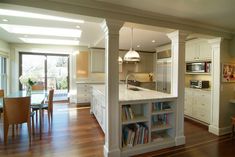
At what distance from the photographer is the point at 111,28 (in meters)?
2.42

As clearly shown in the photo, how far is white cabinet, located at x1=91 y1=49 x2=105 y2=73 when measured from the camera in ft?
21.1

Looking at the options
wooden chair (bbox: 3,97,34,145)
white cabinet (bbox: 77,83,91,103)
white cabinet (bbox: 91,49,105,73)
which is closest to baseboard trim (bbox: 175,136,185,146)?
wooden chair (bbox: 3,97,34,145)

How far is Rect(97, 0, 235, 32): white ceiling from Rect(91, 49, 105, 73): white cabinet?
421cm

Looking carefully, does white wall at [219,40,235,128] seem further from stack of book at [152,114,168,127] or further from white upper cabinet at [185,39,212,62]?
stack of book at [152,114,168,127]

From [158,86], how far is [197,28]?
339cm

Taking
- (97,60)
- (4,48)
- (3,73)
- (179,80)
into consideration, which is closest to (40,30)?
(4,48)

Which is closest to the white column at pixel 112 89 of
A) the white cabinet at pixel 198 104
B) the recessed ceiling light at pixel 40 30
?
the recessed ceiling light at pixel 40 30

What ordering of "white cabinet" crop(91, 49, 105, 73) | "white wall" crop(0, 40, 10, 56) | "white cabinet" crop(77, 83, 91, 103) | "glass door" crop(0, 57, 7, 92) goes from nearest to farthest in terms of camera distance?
"white wall" crop(0, 40, 10, 56) < "glass door" crop(0, 57, 7, 92) < "white cabinet" crop(77, 83, 91, 103) < "white cabinet" crop(91, 49, 105, 73)

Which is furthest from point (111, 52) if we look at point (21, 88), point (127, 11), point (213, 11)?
point (21, 88)

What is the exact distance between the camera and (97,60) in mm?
6496

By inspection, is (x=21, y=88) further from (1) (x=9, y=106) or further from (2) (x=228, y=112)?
(2) (x=228, y=112)

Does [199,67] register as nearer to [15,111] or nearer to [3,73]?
Result: [15,111]

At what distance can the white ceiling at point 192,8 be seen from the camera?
2.20m

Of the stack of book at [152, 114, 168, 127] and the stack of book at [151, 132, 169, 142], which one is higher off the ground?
the stack of book at [152, 114, 168, 127]
